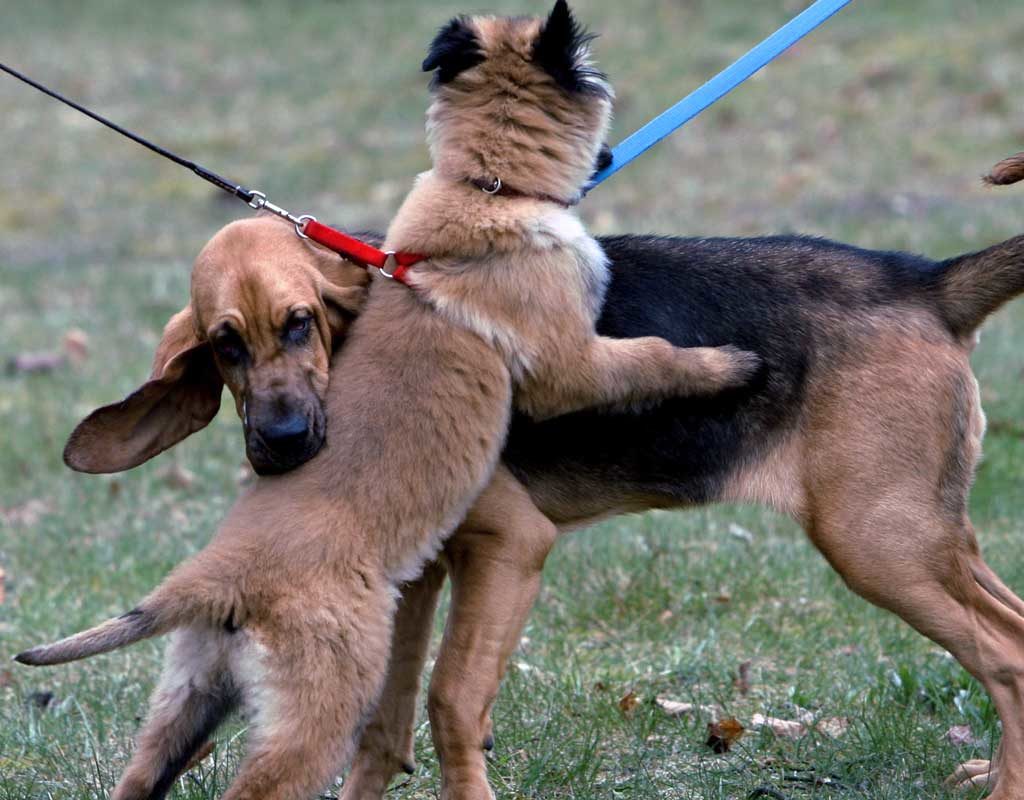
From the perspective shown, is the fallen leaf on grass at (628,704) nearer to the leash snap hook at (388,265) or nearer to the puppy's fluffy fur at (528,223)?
the puppy's fluffy fur at (528,223)

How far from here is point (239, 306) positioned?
4332 millimetres

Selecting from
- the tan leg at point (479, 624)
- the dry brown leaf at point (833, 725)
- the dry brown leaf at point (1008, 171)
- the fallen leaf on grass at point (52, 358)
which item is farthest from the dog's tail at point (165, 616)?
the fallen leaf on grass at point (52, 358)

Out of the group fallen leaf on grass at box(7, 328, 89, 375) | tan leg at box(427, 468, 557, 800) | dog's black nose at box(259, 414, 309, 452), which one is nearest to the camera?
dog's black nose at box(259, 414, 309, 452)

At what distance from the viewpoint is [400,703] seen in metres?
4.78

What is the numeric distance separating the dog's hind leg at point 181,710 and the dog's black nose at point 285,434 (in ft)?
1.69

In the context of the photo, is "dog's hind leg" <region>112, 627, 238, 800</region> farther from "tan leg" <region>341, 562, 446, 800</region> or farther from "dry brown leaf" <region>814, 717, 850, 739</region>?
"dry brown leaf" <region>814, 717, 850, 739</region>

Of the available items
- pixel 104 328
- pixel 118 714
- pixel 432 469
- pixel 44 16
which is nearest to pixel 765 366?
pixel 432 469

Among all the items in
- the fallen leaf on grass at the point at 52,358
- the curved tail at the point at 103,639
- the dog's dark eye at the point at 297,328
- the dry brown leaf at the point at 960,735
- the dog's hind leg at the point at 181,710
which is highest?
the dog's dark eye at the point at 297,328

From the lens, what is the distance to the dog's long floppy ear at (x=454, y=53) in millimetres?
4730

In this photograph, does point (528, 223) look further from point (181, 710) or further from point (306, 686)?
point (181, 710)

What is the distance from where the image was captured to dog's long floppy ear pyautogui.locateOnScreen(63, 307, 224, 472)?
15.0ft

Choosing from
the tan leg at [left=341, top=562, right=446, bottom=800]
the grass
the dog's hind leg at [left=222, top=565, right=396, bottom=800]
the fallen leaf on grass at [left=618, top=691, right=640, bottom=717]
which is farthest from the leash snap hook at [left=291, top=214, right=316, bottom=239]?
the fallen leaf on grass at [left=618, top=691, right=640, bottom=717]

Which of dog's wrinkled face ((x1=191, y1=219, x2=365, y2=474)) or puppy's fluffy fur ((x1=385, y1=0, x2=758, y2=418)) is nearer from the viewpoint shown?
dog's wrinkled face ((x1=191, y1=219, x2=365, y2=474))

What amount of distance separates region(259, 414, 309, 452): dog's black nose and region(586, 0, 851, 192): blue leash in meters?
1.34
